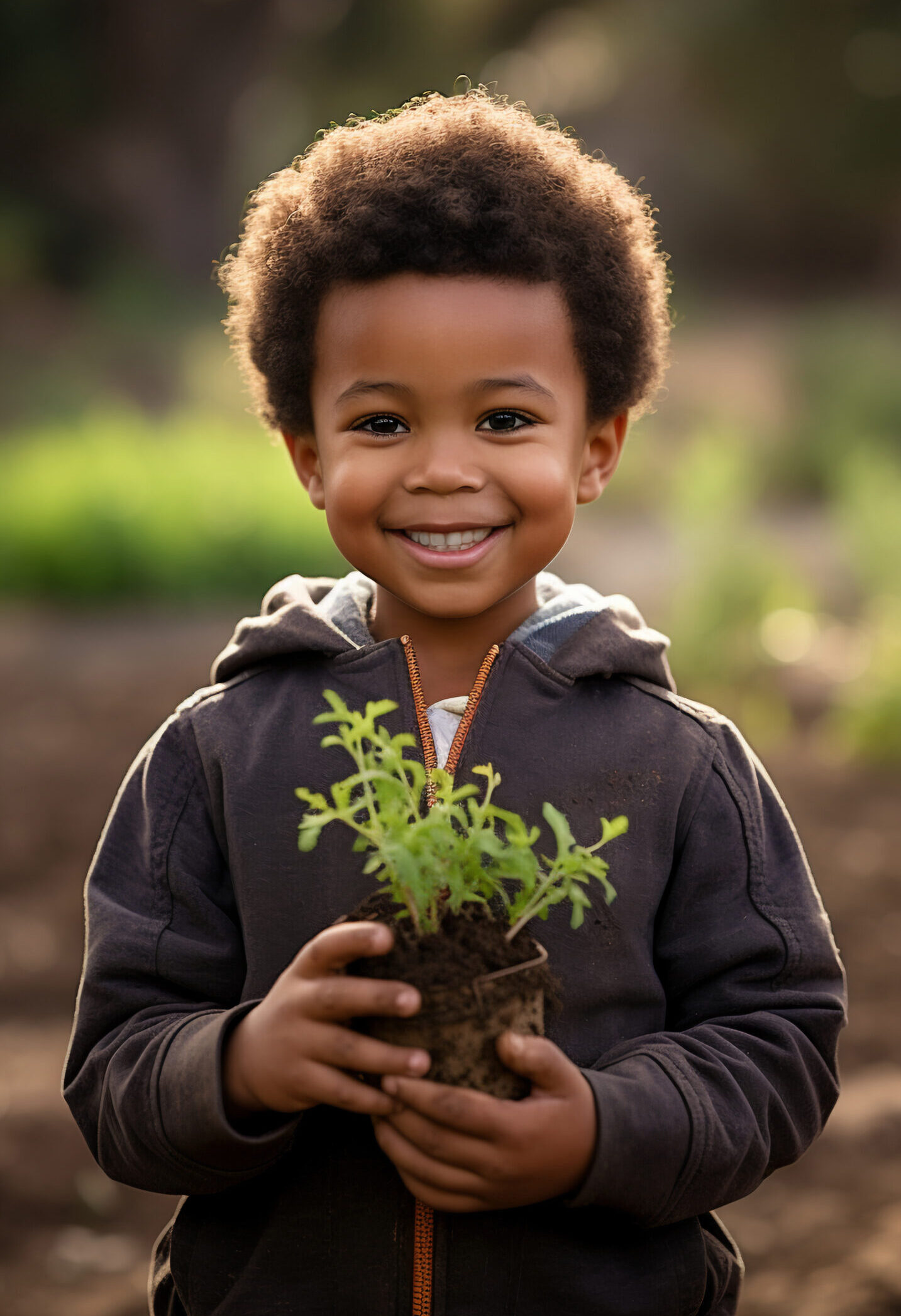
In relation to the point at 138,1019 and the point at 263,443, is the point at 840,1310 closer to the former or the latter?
the point at 138,1019

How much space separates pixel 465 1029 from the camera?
1379mm

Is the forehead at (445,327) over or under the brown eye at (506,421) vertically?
over

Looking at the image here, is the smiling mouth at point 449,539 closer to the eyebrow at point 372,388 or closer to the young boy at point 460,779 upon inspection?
the young boy at point 460,779

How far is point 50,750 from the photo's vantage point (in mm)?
5973

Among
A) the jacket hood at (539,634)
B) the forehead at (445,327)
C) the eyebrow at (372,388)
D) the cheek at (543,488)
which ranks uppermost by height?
the forehead at (445,327)

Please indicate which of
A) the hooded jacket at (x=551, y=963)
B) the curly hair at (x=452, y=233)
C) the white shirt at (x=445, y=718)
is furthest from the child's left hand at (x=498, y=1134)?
the curly hair at (x=452, y=233)

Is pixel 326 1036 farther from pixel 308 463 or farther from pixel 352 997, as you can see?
pixel 308 463

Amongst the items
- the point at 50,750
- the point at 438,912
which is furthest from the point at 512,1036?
the point at 50,750

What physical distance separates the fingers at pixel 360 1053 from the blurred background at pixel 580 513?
1.93 meters

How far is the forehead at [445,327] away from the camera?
5.71 feet

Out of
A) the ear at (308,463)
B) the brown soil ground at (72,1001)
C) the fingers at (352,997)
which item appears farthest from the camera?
the brown soil ground at (72,1001)

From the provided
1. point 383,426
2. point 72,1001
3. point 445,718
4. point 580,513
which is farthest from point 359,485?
point 580,513

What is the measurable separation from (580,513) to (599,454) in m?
9.92

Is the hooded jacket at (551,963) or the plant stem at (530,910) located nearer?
the plant stem at (530,910)
